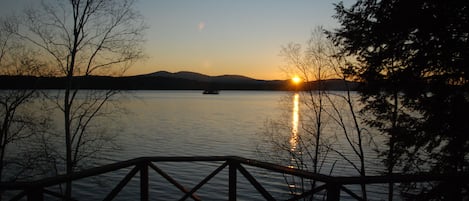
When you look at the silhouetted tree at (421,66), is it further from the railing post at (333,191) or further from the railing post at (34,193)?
the railing post at (34,193)

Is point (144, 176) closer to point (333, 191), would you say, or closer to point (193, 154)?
point (333, 191)

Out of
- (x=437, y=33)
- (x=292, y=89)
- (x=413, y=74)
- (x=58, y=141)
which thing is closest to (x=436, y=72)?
(x=413, y=74)

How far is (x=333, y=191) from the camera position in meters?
4.14

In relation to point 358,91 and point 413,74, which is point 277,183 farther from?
point 413,74

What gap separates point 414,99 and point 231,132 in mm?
37348

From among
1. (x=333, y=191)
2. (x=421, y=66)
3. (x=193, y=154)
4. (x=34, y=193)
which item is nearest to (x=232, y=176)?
(x=333, y=191)

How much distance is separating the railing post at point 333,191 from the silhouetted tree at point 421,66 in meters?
7.16

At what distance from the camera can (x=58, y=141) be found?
35219 millimetres

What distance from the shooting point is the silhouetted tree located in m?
9.51

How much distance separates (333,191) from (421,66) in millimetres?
7474

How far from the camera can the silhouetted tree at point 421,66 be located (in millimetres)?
9508

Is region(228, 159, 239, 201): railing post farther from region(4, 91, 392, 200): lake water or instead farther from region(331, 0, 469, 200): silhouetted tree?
region(4, 91, 392, 200): lake water

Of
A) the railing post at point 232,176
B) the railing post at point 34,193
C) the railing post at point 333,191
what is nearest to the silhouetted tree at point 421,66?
the railing post at point 232,176

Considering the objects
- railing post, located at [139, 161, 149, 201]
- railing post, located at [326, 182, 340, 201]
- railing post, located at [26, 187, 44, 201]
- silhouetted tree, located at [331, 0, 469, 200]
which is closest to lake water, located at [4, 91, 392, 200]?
silhouetted tree, located at [331, 0, 469, 200]
